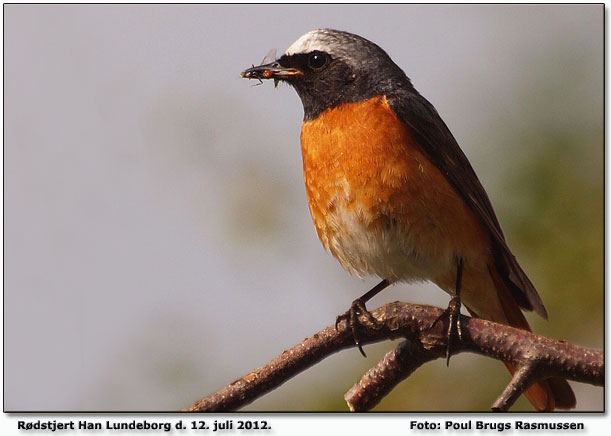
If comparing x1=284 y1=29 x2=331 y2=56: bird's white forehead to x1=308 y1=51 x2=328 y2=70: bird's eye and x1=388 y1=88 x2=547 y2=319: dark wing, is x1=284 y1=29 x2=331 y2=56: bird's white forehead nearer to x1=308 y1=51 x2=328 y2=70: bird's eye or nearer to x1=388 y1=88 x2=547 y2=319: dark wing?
x1=308 y1=51 x2=328 y2=70: bird's eye

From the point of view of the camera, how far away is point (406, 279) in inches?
197

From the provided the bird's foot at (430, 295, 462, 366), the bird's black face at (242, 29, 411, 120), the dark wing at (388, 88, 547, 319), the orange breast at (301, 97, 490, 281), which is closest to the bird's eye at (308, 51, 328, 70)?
the bird's black face at (242, 29, 411, 120)

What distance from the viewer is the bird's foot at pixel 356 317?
4117 mm

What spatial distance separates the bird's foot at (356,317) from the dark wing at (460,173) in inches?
34.3

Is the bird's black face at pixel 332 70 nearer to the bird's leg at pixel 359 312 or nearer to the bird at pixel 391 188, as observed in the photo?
the bird at pixel 391 188

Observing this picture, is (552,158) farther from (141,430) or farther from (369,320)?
(141,430)

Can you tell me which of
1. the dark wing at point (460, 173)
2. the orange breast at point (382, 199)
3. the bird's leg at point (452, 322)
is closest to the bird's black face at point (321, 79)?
the orange breast at point (382, 199)

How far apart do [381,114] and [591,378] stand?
1.95 metres

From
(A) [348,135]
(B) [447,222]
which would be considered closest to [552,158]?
(B) [447,222]

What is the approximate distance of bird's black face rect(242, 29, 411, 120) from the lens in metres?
4.96

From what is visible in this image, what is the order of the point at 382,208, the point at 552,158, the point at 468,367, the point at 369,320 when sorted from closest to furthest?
the point at 369,320 → the point at 382,208 → the point at 468,367 → the point at 552,158

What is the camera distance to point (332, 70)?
5000 millimetres

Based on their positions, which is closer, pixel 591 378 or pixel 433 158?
pixel 591 378

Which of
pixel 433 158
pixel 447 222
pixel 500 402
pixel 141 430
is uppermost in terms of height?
pixel 433 158
